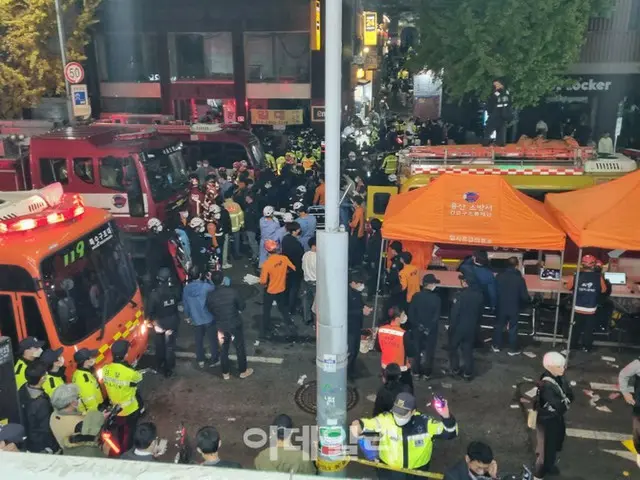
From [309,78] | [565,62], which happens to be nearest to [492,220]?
[565,62]

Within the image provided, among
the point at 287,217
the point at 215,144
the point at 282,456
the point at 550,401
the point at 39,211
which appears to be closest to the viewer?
the point at 282,456

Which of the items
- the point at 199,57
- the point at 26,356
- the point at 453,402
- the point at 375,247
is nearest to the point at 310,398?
the point at 453,402

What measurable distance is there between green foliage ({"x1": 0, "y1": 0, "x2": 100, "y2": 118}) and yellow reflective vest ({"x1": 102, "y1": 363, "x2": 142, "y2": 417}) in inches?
703

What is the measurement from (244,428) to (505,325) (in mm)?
4525

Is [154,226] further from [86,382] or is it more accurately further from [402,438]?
[402,438]

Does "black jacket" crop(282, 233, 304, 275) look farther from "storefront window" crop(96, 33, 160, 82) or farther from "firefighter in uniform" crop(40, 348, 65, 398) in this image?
"storefront window" crop(96, 33, 160, 82)

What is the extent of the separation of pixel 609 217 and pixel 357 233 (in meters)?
5.55

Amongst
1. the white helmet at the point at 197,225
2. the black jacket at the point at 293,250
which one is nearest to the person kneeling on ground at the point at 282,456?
the black jacket at the point at 293,250

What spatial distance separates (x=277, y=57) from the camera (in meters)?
29.6

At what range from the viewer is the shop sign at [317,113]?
95.1 ft

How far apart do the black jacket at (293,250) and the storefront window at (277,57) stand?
2023 centimetres

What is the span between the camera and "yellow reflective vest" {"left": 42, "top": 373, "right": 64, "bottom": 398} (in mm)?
6395

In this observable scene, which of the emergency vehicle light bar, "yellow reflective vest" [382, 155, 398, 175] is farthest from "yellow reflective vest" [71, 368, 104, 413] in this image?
"yellow reflective vest" [382, 155, 398, 175]

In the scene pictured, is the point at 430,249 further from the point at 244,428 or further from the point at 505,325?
the point at 244,428
